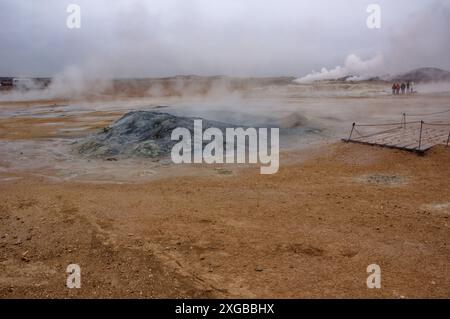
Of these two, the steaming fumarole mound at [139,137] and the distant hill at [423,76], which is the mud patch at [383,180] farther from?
the distant hill at [423,76]

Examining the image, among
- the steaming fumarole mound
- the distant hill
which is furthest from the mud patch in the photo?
the distant hill

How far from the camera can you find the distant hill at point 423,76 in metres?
56.0

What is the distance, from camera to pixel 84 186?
27.6ft

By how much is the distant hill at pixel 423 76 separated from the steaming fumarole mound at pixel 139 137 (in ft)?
168

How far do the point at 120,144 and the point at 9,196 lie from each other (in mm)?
4948

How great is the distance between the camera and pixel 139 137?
13070mm

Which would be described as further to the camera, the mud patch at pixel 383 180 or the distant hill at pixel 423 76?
the distant hill at pixel 423 76

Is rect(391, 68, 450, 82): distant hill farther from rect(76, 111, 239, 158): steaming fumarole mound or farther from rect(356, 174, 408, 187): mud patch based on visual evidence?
rect(356, 174, 408, 187): mud patch

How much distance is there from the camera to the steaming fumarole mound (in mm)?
11703

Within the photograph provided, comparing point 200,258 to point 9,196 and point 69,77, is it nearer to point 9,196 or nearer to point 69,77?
point 9,196

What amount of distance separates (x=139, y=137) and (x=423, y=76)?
5635cm

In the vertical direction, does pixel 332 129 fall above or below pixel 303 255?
above

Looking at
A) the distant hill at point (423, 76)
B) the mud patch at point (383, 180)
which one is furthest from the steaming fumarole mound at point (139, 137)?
the distant hill at point (423, 76)

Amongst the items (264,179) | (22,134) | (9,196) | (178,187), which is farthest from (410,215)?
(22,134)
